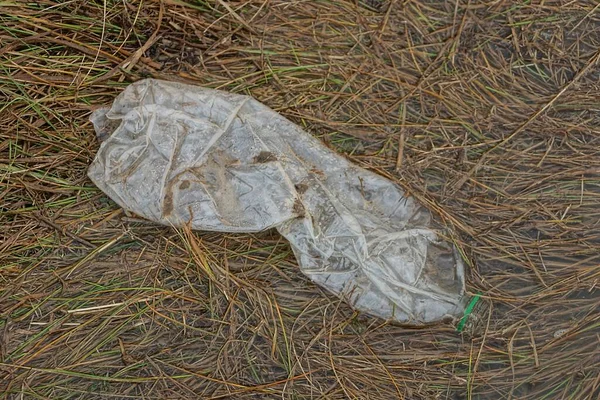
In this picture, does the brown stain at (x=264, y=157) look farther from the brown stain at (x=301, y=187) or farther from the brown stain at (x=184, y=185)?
the brown stain at (x=184, y=185)

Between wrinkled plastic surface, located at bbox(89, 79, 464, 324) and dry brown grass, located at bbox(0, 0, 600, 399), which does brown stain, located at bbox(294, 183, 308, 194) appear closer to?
wrinkled plastic surface, located at bbox(89, 79, 464, 324)

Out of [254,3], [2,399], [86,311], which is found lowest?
[2,399]

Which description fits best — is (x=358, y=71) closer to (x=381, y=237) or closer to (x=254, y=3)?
(x=254, y=3)

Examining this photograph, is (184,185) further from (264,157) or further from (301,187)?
(301,187)

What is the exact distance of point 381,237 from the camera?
170cm

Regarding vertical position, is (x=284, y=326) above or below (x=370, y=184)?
below

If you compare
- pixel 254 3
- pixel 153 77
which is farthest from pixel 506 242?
pixel 153 77

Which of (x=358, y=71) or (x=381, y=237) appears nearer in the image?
(x=381, y=237)

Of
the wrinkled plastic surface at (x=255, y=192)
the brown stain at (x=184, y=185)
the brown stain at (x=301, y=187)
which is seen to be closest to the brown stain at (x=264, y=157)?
the wrinkled plastic surface at (x=255, y=192)

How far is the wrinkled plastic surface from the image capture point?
1679mm

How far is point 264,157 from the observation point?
1.70 m

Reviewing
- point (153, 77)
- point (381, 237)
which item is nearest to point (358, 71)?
point (381, 237)

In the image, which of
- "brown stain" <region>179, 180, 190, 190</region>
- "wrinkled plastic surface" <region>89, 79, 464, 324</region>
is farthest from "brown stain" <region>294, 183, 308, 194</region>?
"brown stain" <region>179, 180, 190, 190</region>

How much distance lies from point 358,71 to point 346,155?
0.93ft
